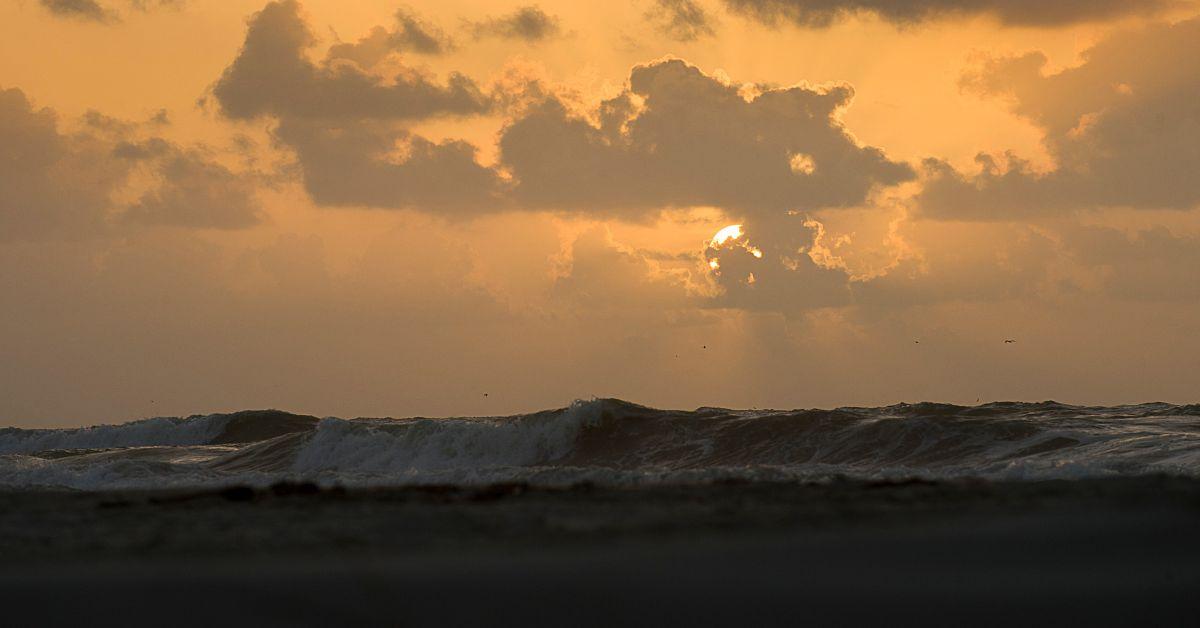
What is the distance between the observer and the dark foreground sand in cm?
547

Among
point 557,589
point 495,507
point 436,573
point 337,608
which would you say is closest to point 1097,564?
point 557,589

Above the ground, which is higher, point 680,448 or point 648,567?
point 680,448

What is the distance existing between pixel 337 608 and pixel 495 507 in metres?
3.31

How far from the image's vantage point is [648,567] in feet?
19.6

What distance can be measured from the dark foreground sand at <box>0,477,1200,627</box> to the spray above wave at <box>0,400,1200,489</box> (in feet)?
21.1

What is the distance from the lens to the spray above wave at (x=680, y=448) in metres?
17.2

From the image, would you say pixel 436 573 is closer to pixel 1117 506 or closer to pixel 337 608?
pixel 337 608

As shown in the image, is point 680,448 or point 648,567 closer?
point 648,567

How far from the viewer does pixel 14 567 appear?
6469 mm

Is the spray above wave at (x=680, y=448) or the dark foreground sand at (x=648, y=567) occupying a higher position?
the spray above wave at (x=680, y=448)

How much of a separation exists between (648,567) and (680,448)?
18599 millimetres

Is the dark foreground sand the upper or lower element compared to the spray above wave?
lower

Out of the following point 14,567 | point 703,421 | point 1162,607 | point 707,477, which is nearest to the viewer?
point 1162,607

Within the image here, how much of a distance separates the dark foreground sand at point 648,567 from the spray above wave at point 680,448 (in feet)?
21.1
